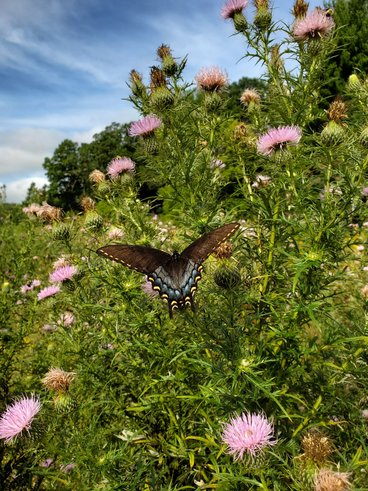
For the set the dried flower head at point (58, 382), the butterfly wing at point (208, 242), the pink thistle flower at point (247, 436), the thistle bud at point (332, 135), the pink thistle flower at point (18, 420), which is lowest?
the pink thistle flower at point (247, 436)

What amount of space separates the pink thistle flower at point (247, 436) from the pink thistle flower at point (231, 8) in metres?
3.31

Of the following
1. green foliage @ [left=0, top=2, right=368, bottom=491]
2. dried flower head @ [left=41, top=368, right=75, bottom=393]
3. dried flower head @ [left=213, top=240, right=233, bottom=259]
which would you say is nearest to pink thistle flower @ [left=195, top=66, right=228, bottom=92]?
green foliage @ [left=0, top=2, right=368, bottom=491]

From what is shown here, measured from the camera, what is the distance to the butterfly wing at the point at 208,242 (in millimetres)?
2381

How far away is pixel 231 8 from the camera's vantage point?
3.74 meters

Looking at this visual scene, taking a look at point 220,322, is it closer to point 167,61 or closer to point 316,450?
point 316,450

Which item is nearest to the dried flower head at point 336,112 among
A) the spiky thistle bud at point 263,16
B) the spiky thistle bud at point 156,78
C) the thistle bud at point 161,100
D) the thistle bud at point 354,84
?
the thistle bud at point 354,84

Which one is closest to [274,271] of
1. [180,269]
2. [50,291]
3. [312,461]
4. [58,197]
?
[180,269]

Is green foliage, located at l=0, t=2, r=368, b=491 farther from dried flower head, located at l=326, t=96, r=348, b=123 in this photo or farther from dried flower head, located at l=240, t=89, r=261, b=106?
dried flower head, located at l=240, t=89, r=261, b=106

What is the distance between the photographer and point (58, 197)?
55281mm

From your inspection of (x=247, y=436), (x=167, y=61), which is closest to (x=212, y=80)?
(x=167, y=61)

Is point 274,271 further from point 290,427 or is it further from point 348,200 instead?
point 290,427

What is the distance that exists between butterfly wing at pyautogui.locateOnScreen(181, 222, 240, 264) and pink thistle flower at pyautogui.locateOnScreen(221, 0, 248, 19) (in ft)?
7.59

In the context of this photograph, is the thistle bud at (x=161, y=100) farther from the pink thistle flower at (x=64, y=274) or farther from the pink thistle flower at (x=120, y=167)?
the pink thistle flower at (x=64, y=274)

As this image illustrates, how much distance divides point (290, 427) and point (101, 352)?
1.39 m
